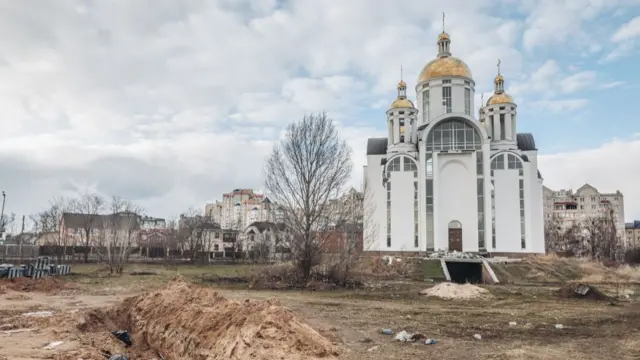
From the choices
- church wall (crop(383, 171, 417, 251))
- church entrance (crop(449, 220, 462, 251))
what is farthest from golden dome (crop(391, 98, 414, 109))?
church entrance (crop(449, 220, 462, 251))

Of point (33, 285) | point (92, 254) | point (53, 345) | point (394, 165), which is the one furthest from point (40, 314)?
point (92, 254)

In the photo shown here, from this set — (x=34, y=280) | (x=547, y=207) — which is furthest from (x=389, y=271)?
(x=547, y=207)

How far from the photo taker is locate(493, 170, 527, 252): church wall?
133 feet

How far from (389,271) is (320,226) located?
9.98 metres

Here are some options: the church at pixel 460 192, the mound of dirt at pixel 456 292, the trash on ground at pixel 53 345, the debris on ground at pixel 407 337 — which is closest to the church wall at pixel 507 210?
the church at pixel 460 192

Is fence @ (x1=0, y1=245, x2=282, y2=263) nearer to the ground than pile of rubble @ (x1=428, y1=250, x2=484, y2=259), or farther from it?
nearer to the ground

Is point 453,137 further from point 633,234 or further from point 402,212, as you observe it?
point 633,234

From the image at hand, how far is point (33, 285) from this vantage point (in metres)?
20.5

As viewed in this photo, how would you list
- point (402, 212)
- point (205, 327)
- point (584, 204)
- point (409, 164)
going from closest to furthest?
point (205, 327) < point (402, 212) < point (409, 164) < point (584, 204)

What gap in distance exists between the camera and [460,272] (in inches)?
1432

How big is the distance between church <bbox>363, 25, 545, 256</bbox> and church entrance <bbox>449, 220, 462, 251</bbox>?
8cm

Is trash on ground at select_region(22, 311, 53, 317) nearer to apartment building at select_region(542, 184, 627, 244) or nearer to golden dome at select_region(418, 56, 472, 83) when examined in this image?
golden dome at select_region(418, 56, 472, 83)

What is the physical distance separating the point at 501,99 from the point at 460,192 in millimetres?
9780

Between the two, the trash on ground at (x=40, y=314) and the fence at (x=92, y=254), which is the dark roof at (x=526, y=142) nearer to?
the fence at (x=92, y=254)
